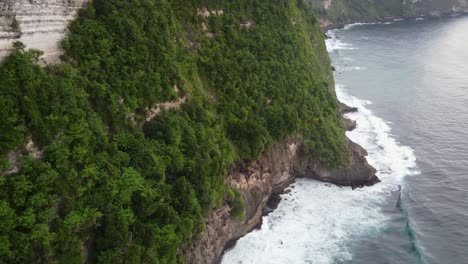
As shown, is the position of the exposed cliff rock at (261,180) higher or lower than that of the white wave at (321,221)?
higher

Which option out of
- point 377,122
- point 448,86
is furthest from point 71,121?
point 448,86

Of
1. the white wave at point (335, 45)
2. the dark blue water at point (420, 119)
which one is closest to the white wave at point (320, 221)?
the dark blue water at point (420, 119)

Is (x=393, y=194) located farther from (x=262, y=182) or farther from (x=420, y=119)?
(x=420, y=119)

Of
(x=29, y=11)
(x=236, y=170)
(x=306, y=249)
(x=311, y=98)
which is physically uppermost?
(x=29, y=11)

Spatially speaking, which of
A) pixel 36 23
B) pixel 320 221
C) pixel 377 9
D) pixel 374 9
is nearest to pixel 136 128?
pixel 36 23

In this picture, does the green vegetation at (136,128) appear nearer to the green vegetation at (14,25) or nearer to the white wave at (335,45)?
the green vegetation at (14,25)

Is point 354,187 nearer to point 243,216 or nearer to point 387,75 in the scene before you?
point 243,216
